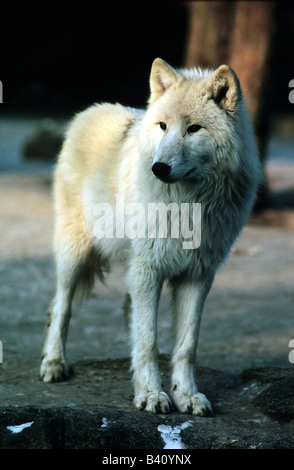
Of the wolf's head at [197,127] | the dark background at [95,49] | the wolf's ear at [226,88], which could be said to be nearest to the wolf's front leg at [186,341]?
the wolf's head at [197,127]

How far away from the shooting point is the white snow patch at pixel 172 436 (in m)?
3.24

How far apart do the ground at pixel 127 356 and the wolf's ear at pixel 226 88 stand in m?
1.46

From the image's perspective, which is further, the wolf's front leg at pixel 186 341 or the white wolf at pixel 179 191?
the wolf's front leg at pixel 186 341

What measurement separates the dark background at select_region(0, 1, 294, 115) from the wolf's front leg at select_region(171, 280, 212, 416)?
1500 cm

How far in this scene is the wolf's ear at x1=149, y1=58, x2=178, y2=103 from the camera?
3652mm

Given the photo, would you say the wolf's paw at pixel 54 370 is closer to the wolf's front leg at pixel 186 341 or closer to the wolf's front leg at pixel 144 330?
the wolf's front leg at pixel 144 330

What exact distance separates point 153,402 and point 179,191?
106 centimetres

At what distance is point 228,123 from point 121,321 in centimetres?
261

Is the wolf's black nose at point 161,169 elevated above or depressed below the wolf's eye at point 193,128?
below

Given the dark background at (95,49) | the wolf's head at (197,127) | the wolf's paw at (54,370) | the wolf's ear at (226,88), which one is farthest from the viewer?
the dark background at (95,49)

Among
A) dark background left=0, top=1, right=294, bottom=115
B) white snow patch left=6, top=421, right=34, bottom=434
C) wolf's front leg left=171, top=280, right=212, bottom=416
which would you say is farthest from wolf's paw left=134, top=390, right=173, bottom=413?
dark background left=0, top=1, right=294, bottom=115

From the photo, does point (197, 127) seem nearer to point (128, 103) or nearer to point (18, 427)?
point (18, 427)

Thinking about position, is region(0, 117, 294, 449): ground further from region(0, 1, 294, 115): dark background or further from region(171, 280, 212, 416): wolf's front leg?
region(0, 1, 294, 115): dark background

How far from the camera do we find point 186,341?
148 inches
